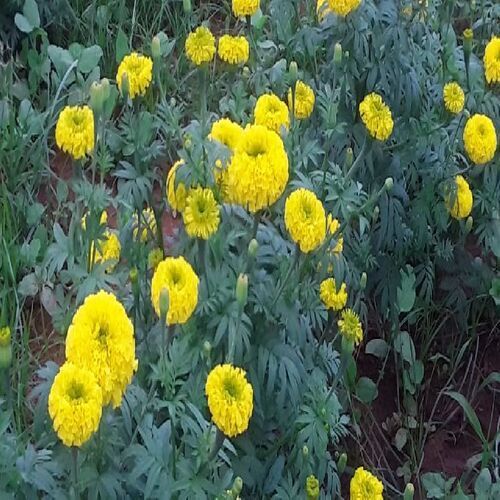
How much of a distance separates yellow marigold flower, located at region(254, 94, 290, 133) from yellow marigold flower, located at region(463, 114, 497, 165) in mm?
517

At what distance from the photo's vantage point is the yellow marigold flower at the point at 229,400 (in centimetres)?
114

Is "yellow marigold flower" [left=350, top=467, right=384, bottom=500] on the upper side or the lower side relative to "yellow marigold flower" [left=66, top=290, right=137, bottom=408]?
lower

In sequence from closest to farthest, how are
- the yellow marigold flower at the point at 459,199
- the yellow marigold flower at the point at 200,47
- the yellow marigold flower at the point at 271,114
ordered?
the yellow marigold flower at the point at 271,114
the yellow marigold flower at the point at 200,47
the yellow marigold flower at the point at 459,199

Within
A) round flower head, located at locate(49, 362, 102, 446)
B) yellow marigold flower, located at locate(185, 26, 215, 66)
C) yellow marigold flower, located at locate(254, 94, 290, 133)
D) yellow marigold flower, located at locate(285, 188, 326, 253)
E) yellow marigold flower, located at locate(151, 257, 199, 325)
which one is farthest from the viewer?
yellow marigold flower, located at locate(185, 26, 215, 66)

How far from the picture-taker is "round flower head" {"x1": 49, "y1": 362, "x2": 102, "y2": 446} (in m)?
1.04

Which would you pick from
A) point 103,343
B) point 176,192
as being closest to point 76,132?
point 176,192

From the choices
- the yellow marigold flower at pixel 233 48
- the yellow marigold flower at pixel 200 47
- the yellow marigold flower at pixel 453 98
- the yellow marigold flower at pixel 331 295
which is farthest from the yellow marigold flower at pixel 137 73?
the yellow marigold flower at pixel 453 98

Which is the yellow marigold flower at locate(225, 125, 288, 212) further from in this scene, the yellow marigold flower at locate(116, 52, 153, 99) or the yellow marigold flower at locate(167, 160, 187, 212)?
the yellow marigold flower at locate(116, 52, 153, 99)

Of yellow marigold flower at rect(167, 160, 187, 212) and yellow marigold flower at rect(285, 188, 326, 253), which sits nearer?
yellow marigold flower at rect(285, 188, 326, 253)

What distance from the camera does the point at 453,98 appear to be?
6.57ft

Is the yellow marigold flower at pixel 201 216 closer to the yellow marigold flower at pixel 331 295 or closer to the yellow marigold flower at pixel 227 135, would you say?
the yellow marigold flower at pixel 227 135

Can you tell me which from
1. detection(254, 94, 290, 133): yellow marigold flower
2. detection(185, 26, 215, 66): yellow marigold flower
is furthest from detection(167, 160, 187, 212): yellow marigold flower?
detection(185, 26, 215, 66): yellow marigold flower

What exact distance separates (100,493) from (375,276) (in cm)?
105

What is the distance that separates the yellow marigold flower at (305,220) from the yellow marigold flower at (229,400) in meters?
0.26
